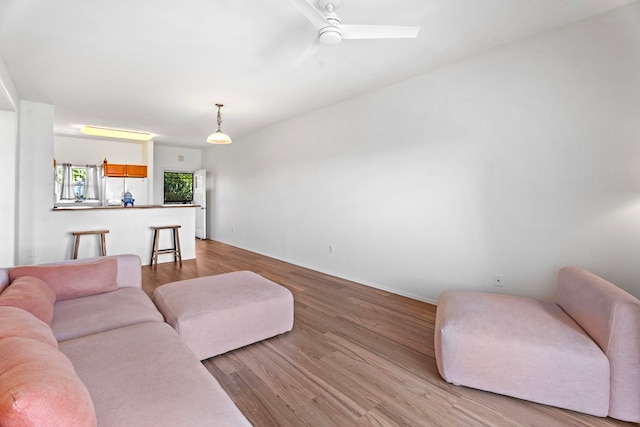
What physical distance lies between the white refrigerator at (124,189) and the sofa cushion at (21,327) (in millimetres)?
6549

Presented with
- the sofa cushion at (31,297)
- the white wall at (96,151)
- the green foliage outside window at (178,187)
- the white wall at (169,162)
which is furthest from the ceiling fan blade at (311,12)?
the green foliage outside window at (178,187)

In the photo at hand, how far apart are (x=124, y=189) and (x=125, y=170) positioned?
1.75 ft

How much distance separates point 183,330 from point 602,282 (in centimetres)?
281

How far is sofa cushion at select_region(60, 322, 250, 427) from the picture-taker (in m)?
1.05

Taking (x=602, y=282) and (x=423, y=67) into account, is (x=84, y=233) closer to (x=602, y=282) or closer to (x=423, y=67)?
(x=423, y=67)

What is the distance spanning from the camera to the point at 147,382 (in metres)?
1.24

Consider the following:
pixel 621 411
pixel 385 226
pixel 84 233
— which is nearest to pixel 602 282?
pixel 621 411

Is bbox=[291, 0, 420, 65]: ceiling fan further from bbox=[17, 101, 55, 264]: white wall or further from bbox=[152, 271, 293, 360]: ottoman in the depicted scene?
bbox=[17, 101, 55, 264]: white wall

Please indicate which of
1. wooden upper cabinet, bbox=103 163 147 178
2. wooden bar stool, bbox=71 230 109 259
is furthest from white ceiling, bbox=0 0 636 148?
wooden upper cabinet, bbox=103 163 147 178

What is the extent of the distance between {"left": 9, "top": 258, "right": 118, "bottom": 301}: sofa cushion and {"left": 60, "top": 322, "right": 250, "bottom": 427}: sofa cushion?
2.66ft

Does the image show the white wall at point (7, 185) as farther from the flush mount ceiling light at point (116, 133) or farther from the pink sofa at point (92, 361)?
the pink sofa at point (92, 361)

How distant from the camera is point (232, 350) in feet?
7.59

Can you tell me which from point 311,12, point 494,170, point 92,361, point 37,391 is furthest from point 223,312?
point 494,170

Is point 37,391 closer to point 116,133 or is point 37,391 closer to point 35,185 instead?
point 35,185
